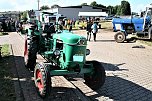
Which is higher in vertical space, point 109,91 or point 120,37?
point 120,37

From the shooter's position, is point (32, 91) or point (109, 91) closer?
point (32, 91)

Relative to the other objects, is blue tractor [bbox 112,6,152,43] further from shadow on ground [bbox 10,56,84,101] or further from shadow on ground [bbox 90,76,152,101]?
shadow on ground [bbox 10,56,84,101]

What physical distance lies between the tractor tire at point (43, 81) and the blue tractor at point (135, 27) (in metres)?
14.5

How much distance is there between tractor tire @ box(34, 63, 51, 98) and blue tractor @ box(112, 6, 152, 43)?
47.4 feet

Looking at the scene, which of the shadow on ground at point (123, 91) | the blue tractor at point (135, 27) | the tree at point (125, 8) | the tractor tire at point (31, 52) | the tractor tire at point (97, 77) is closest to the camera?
the shadow on ground at point (123, 91)

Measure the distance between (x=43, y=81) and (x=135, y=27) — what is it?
16.0m

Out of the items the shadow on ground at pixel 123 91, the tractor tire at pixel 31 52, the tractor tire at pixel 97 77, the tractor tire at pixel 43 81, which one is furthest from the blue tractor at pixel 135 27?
the tractor tire at pixel 43 81

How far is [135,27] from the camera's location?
21.8m

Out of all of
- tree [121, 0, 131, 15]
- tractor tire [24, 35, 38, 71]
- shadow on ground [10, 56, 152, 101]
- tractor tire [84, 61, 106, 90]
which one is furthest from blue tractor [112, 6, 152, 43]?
tree [121, 0, 131, 15]

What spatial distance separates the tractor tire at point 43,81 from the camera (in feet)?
22.4

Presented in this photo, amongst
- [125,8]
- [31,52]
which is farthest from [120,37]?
[125,8]

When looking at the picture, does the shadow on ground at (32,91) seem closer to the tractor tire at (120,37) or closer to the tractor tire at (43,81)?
the tractor tire at (43,81)

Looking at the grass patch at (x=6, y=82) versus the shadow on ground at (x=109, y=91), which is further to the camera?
the shadow on ground at (x=109, y=91)

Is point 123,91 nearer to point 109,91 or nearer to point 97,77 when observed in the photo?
point 109,91
